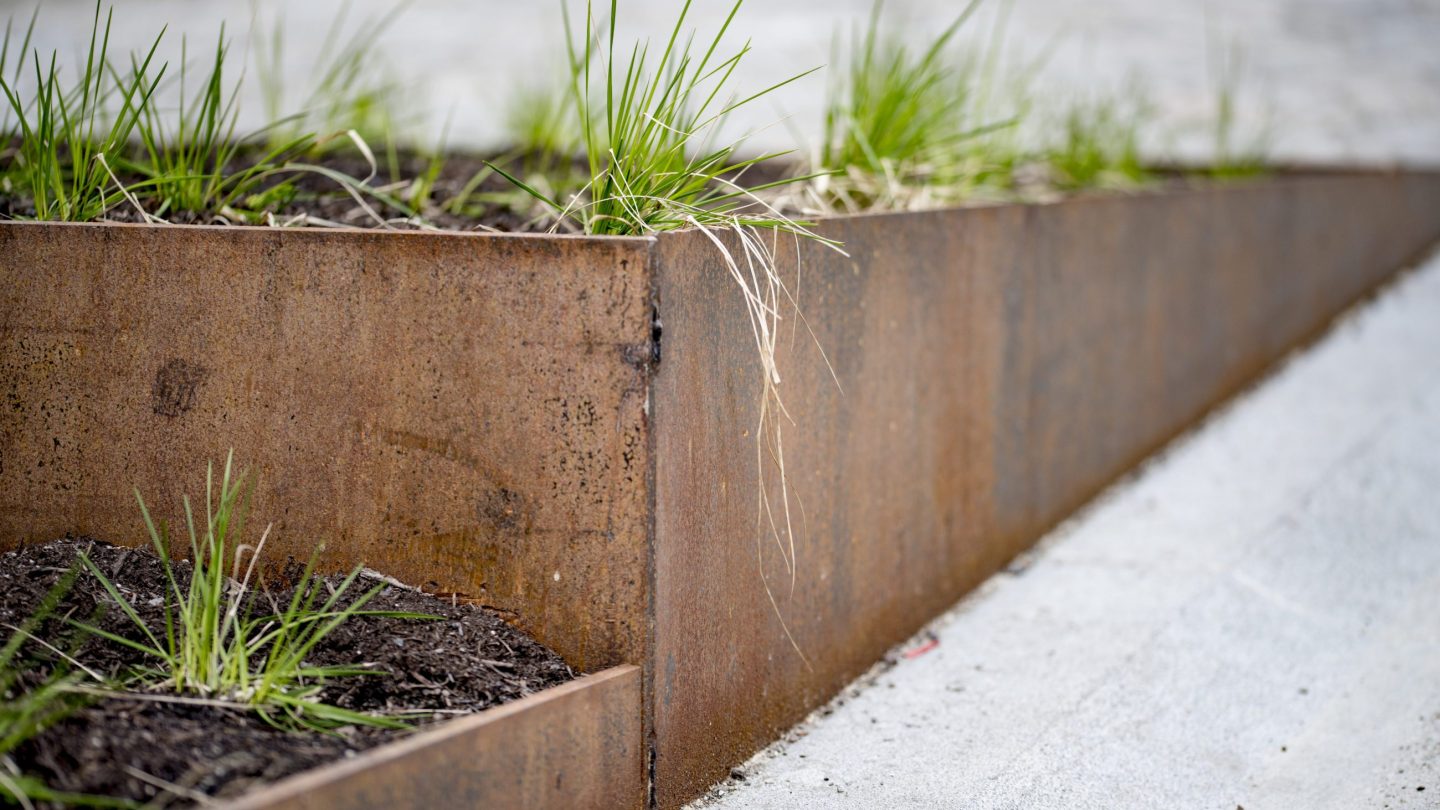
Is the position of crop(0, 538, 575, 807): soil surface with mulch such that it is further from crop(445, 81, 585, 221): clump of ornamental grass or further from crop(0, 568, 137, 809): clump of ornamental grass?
crop(445, 81, 585, 221): clump of ornamental grass

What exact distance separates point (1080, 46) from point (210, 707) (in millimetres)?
6773

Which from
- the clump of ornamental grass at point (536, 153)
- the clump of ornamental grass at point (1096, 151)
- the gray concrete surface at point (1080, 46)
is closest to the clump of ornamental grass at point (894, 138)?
the clump of ornamental grass at point (536, 153)

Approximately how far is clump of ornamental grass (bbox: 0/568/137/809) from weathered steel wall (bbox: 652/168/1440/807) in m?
0.70

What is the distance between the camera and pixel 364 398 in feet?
5.43

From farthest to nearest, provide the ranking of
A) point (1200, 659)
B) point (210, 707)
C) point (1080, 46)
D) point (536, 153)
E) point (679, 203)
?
point (1080, 46) → point (536, 153) → point (1200, 659) → point (679, 203) → point (210, 707)

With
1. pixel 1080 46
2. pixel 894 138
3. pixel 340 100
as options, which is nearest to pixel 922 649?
pixel 894 138

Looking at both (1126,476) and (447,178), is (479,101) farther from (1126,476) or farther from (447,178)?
(1126,476)

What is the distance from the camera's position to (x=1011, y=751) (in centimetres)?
197

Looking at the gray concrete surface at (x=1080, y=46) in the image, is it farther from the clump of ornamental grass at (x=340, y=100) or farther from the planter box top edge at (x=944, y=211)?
the clump of ornamental grass at (x=340, y=100)

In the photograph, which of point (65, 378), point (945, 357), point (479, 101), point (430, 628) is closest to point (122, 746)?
point (430, 628)

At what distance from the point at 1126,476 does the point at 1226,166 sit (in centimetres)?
148

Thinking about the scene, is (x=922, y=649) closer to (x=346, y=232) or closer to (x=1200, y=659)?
(x=1200, y=659)

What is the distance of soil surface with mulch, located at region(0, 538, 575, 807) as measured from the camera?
120cm

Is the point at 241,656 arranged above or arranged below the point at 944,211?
below
